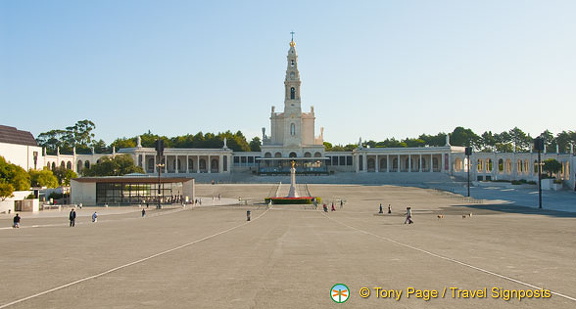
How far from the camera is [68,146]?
134 m

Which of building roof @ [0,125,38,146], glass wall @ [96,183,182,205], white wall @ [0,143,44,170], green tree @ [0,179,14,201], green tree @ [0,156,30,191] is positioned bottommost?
glass wall @ [96,183,182,205]

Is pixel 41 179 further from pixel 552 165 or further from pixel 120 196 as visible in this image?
pixel 552 165

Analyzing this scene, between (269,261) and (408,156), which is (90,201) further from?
(408,156)

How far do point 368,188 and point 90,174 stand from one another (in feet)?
166

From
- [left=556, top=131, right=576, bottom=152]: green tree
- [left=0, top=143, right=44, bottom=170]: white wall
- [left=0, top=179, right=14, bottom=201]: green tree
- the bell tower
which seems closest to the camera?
[left=0, top=179, right=14, bottom=201]: green tree

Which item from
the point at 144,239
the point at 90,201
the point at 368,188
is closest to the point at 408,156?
the point at 368,188

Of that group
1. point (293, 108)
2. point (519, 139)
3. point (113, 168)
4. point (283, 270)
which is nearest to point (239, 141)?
point (293, 108)

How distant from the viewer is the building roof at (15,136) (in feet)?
280

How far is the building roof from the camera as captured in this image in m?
85.4

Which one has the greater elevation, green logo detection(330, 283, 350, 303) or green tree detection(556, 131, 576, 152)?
green tree detection(556, 131, 576, 152)

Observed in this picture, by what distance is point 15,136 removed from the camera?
292 ft

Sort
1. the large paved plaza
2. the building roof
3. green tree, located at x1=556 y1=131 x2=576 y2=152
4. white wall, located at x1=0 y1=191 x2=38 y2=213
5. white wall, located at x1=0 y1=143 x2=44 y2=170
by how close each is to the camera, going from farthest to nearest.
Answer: green tree, located at x1=556 y1=131 x2=576 y2=152 → the building roof → white wall, located at x1=0 y1=143 x2=44 y2=170 → white wall, located at x1=0 y1=191 x2=38 y2=213 → the large paved plaza

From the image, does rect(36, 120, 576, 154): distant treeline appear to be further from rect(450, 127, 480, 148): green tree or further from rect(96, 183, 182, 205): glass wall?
rect(96, 183, 182, 205): glass wall

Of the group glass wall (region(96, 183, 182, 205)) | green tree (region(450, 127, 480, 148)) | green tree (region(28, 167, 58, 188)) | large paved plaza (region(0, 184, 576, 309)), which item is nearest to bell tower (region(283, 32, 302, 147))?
green tree (region(450, 127, 480, 148))
